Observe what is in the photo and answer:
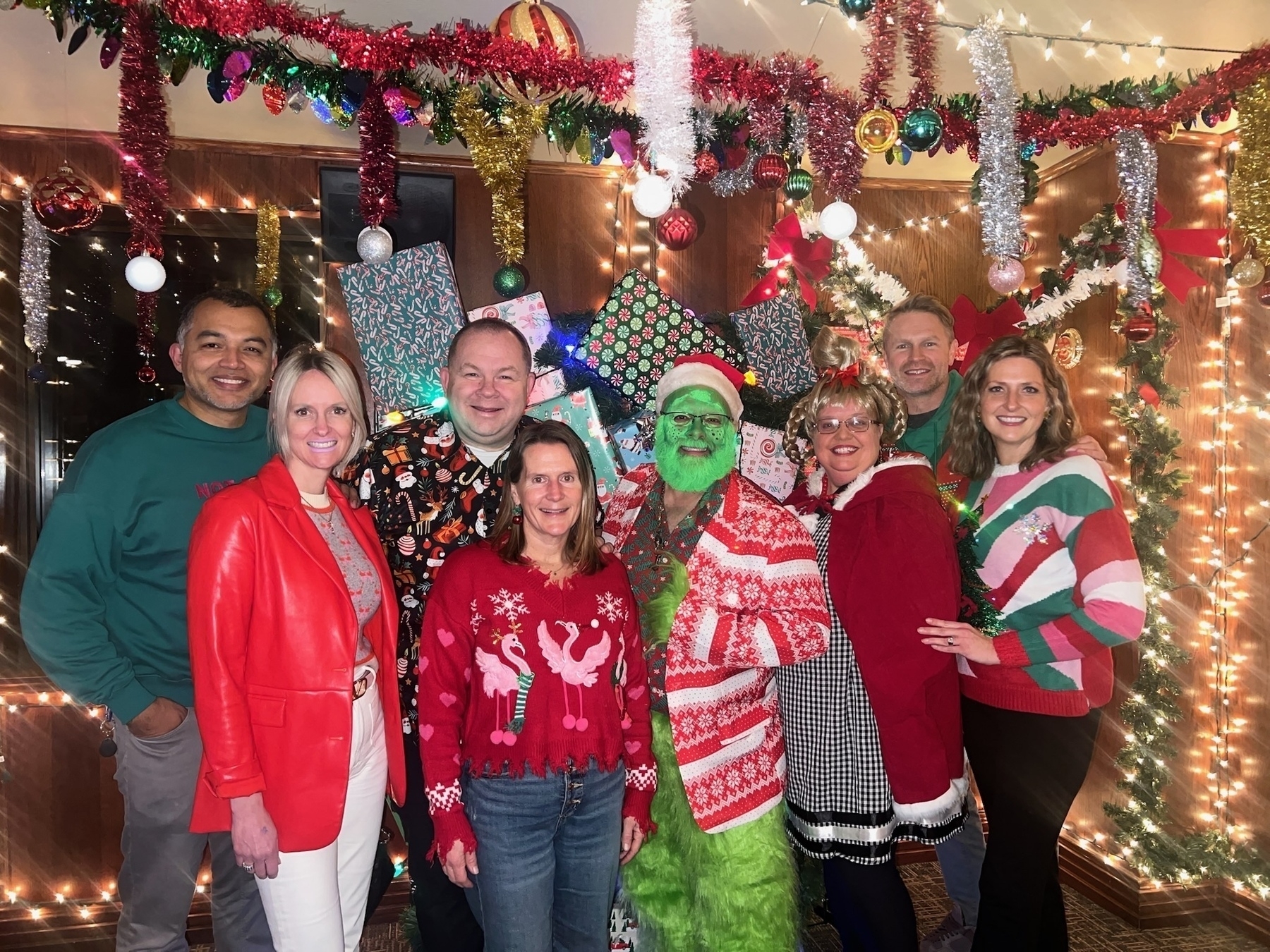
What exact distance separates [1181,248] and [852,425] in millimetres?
1955

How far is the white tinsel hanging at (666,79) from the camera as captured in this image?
8.36 feet

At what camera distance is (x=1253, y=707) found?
3258 mm

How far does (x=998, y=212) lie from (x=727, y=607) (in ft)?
6.17

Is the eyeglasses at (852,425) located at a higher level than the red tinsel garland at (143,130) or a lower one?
lower

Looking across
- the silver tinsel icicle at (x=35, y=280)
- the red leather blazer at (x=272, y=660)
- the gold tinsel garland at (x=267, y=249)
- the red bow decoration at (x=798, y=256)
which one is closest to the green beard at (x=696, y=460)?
the red leather blazer at (x=272, y=660)

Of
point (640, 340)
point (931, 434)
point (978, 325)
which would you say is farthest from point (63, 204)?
point (978, 325)

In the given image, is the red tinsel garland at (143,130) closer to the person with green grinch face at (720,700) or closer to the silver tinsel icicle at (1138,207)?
the person with green grinch face at (720,700)

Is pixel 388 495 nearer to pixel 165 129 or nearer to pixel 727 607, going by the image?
pixel 727 607

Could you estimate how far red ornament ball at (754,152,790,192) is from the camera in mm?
3043

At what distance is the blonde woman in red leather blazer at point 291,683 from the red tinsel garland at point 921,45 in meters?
2.19

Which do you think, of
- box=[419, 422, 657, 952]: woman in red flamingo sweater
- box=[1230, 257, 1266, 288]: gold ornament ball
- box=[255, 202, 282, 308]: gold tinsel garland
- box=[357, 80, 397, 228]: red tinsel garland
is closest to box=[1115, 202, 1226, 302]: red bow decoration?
box=[1230, 257, 1266, 288]: gold ornament ball

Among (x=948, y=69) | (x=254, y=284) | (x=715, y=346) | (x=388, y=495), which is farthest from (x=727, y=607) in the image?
(x=254, y=284)

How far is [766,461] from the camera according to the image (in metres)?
3.22

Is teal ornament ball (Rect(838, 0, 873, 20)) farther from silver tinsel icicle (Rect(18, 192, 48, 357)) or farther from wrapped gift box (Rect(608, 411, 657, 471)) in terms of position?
silver tinsel icicle (Rect(18, 192, 48, 357))
